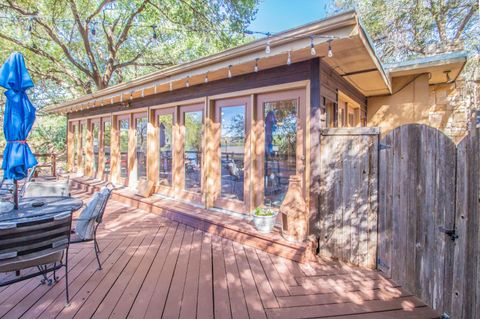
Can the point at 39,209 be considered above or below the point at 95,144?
below

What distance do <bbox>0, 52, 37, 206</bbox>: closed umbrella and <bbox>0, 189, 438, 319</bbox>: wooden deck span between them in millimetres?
1207

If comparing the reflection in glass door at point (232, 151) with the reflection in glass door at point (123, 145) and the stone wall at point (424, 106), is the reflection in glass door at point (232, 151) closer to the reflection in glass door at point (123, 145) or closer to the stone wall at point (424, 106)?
the stone wall at point (424, 106)

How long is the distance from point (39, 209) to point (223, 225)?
223cm

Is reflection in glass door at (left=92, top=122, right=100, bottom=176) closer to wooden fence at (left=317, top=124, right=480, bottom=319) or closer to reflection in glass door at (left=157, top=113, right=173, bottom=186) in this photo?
reflection in glass door at (left=157, top=113, right=173, bottom=186)

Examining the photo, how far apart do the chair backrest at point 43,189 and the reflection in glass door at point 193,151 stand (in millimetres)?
2113

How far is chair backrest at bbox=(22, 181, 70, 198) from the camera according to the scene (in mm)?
4203

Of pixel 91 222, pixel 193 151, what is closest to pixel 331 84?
pixel 193 151

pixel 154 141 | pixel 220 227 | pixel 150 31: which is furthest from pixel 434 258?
pixel 150 31

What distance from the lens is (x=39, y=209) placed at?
2822 mm

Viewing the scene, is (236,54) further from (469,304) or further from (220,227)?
(469,304)

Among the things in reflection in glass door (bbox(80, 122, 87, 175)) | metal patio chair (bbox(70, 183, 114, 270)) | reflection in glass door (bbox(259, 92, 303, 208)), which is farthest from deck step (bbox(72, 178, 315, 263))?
reflection in glass door (bbox(80, 122, 87, 175))

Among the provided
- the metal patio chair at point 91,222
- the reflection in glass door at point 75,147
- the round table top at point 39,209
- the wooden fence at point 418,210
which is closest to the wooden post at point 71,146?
the reflection in glass door at point 75,147

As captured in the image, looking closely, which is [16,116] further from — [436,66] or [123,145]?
[436,66]

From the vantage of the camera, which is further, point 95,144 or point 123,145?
point 95,144
